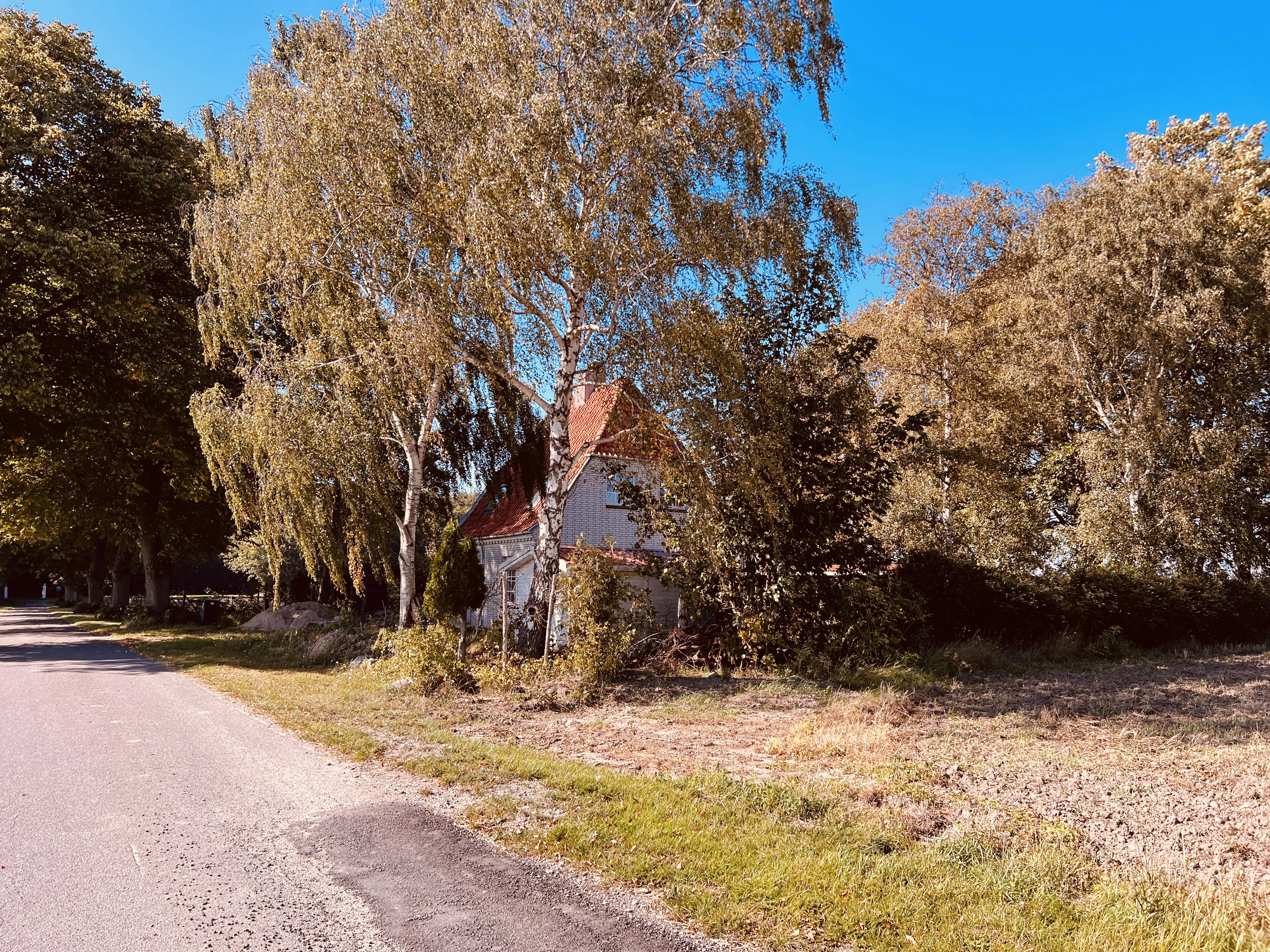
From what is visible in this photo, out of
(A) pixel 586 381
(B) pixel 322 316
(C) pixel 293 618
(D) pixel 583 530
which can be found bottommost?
(C) pixel 293 618

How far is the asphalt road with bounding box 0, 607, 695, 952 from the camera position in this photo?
12.7 feet

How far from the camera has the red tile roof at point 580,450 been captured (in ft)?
41.4

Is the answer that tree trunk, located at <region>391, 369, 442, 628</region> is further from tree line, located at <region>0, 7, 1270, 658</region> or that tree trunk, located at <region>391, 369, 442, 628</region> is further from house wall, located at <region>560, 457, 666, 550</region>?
house wall, located at <region>560, 457, 666, 550</region>

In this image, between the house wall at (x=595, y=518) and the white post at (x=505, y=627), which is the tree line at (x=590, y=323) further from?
the house wall at (x=595, y=518)

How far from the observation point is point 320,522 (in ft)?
40.8

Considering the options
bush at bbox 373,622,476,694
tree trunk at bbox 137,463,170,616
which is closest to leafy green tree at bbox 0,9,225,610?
tree trunk at bbox 137,463,170,616

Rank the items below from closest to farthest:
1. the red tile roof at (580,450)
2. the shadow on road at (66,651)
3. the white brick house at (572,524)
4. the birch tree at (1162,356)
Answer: the red tile roof at (580,450)
the shadow on road at (66,651)
the white brick house at (572,524)
the birch tree at (1162,356)

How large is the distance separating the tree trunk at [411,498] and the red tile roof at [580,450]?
5.92 ft

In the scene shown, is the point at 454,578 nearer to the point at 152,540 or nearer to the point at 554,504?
the point at 554,504

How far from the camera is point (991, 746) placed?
7.94 metres

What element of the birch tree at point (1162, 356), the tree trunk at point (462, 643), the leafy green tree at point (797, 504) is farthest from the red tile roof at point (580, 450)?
the birch tree at point (1162, 356)

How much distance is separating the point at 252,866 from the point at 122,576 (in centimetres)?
3587

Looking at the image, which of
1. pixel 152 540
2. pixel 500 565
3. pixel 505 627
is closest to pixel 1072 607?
pixel 505 627

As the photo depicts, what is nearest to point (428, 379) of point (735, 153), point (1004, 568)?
point (735, 153)
